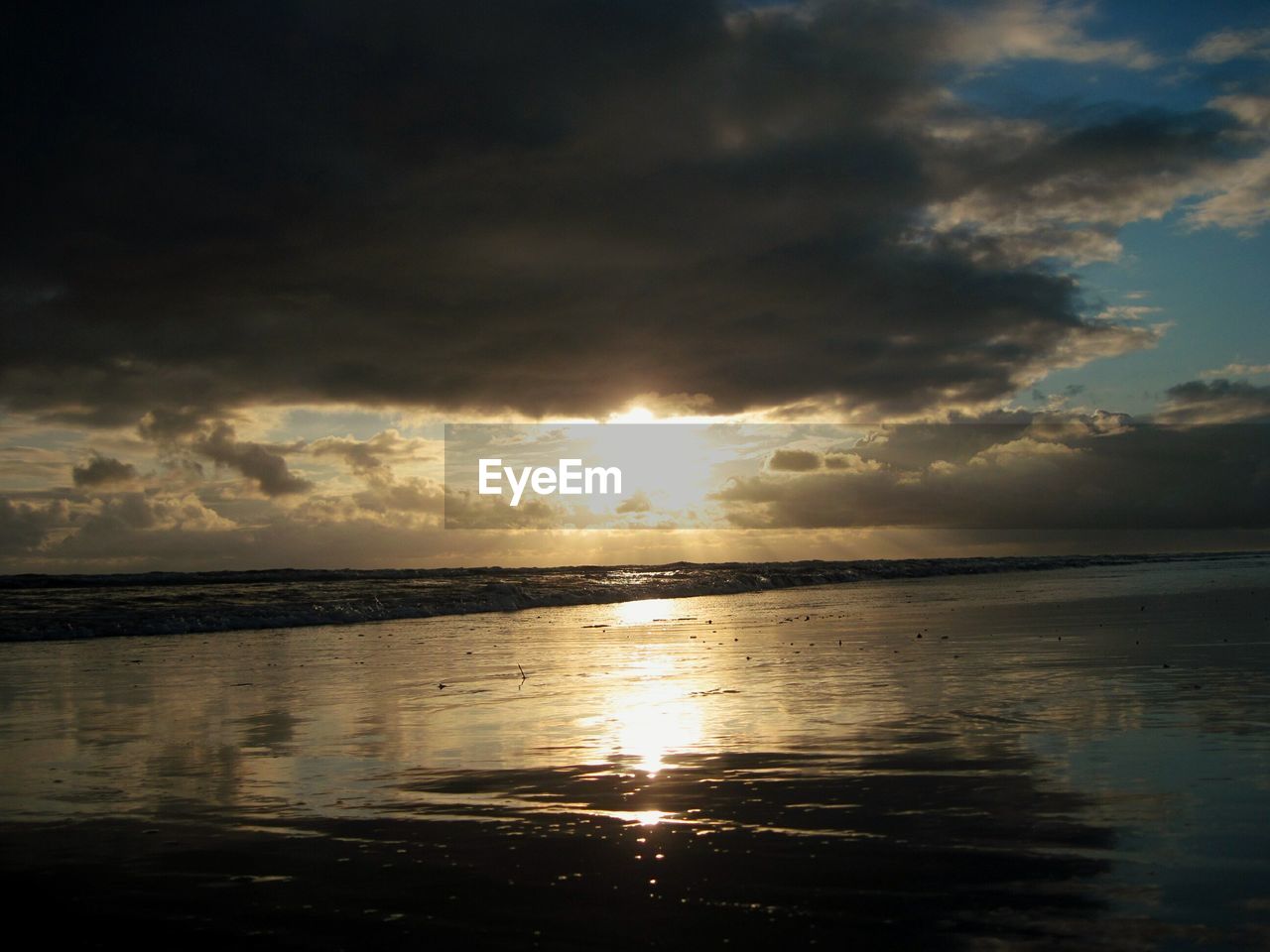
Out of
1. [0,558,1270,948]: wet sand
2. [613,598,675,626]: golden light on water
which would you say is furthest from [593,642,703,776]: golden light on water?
[613,598,675,626]: golden light on water

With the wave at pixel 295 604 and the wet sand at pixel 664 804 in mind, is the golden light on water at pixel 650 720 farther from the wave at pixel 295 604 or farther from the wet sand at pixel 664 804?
the wave at pixel 295 604

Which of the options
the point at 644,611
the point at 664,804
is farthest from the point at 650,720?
the point at 644,611

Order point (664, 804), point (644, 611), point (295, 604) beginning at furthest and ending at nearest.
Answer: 1. point (295, 604)
2. point (644, 611)
3. point (664, 804)

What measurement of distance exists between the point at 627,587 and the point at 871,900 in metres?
48.6

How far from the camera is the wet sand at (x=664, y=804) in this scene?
606 cm

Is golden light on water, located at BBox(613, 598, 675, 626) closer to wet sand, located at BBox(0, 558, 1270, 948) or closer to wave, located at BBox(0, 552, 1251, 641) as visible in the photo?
wave, located at BBox(0, 552, 1251, 641)

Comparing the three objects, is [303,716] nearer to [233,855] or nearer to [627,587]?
[233,855]

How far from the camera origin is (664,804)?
868cm

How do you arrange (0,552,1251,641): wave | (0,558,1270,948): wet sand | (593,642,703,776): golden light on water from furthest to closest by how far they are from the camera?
(0,552,1251,641): wave, (593,642,703,776): golden light on water, (0,558,1270,948): wet sand

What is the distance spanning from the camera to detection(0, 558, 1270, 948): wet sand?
6062mm

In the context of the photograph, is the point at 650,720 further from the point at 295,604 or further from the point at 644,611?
the point at 295,604

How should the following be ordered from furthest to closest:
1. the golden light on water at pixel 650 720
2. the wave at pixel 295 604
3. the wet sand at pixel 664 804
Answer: the wave at pixel 295 604 < the golden light on water at pixel 650 720 < the wet sand at pixel 664 804

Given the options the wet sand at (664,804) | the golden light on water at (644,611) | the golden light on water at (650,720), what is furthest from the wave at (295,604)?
the golden light on water at (650,720)

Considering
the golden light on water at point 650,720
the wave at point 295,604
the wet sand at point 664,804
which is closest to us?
the wet sand at point 664,804
